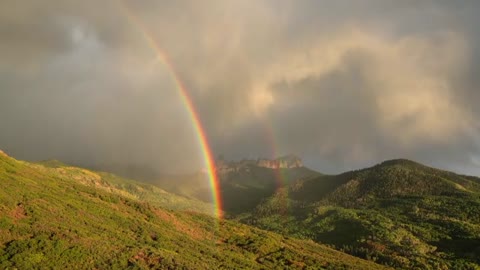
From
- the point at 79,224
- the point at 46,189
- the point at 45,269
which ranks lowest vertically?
the point at 45,269

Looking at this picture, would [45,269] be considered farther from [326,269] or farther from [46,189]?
[326,269]

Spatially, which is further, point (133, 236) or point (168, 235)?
point (168, 235)

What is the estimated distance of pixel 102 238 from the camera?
119m

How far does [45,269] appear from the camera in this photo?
8625cm

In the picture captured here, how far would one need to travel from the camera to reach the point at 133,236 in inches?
5448

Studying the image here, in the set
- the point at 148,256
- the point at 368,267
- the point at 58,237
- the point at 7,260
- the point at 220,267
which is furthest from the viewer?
the point at 368,267

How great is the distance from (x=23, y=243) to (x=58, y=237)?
10.7 meters

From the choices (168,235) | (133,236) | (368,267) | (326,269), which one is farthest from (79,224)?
(368,267)

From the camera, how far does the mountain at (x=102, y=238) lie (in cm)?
9575

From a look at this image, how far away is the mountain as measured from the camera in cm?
9575

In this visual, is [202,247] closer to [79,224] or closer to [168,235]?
[168,235]

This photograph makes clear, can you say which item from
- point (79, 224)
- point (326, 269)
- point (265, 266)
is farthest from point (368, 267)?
point (79, 224)

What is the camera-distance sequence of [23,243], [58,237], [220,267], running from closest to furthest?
[23,243], [58,237], [220,267]

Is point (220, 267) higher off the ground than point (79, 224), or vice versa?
point (79, 224)
